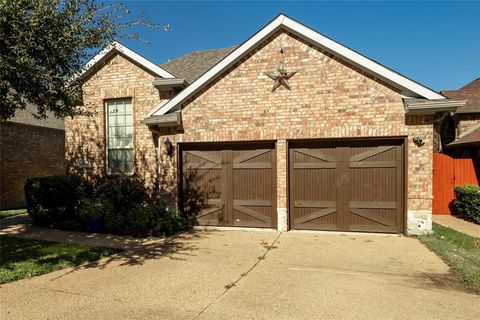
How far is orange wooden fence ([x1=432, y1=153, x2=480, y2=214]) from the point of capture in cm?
1164

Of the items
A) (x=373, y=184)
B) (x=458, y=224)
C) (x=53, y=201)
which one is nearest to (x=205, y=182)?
(x=53, y=201)

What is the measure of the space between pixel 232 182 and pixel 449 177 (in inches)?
333

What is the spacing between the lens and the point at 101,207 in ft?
29.4

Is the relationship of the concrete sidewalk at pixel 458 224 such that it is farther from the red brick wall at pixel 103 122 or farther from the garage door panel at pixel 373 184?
the red brick wall at pixel 103 122

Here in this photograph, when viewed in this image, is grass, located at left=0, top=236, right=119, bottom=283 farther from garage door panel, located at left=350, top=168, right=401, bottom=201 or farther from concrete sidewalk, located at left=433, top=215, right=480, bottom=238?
concrete sidewalk, located at left=433, top=215, right=480, bottom=238

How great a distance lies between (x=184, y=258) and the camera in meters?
6.04

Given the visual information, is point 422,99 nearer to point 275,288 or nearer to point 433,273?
point 433,273

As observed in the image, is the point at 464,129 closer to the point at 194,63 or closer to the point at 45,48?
the point at 194,63

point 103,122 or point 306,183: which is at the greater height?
point 103,122

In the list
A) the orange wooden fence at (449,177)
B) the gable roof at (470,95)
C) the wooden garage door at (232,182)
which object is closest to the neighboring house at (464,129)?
the gable roof at (470,95)

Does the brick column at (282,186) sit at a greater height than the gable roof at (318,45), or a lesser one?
lesser

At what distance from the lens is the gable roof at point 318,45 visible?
7.49 meters

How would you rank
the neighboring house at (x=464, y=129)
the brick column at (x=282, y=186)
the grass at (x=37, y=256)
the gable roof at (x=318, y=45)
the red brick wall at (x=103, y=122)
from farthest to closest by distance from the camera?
the neighboring house at (x=464, y=129), the red brick wall at (x=103, y=122), the brick column at (x=282, y=186), the gable roof at (x=318, y=45), the grass at (x=37, y=256)

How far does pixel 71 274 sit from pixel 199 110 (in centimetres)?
533
